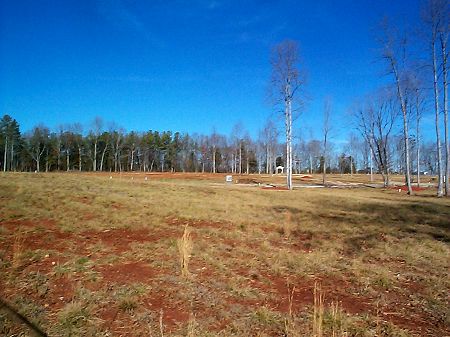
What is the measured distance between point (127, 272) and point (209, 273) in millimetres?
1440

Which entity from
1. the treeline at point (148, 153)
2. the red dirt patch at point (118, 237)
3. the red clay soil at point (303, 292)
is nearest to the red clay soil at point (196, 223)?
the red dirt patch at point (118, 237)

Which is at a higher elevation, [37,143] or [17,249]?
[37,143]

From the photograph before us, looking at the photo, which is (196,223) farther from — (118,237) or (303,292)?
(303,292)

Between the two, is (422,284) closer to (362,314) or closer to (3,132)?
(362,314)

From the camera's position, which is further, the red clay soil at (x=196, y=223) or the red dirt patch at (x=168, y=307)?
the red clay soil at (x=196, y=223)

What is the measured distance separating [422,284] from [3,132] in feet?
268

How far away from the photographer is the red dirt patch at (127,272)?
4957 millimetres

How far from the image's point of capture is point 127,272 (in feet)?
17.3

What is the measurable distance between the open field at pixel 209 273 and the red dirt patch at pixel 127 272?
3 cm

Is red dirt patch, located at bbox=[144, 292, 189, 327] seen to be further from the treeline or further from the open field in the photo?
the treeline

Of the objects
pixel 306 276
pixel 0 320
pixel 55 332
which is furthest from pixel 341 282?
pixel 0 320

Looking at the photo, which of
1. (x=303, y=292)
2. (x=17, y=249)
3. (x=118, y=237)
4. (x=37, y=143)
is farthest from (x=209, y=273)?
(x=37, y=143)

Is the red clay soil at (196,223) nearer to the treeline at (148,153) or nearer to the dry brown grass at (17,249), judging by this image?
the dry brown grass at (17,249)

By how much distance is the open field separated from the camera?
384 centimetres
